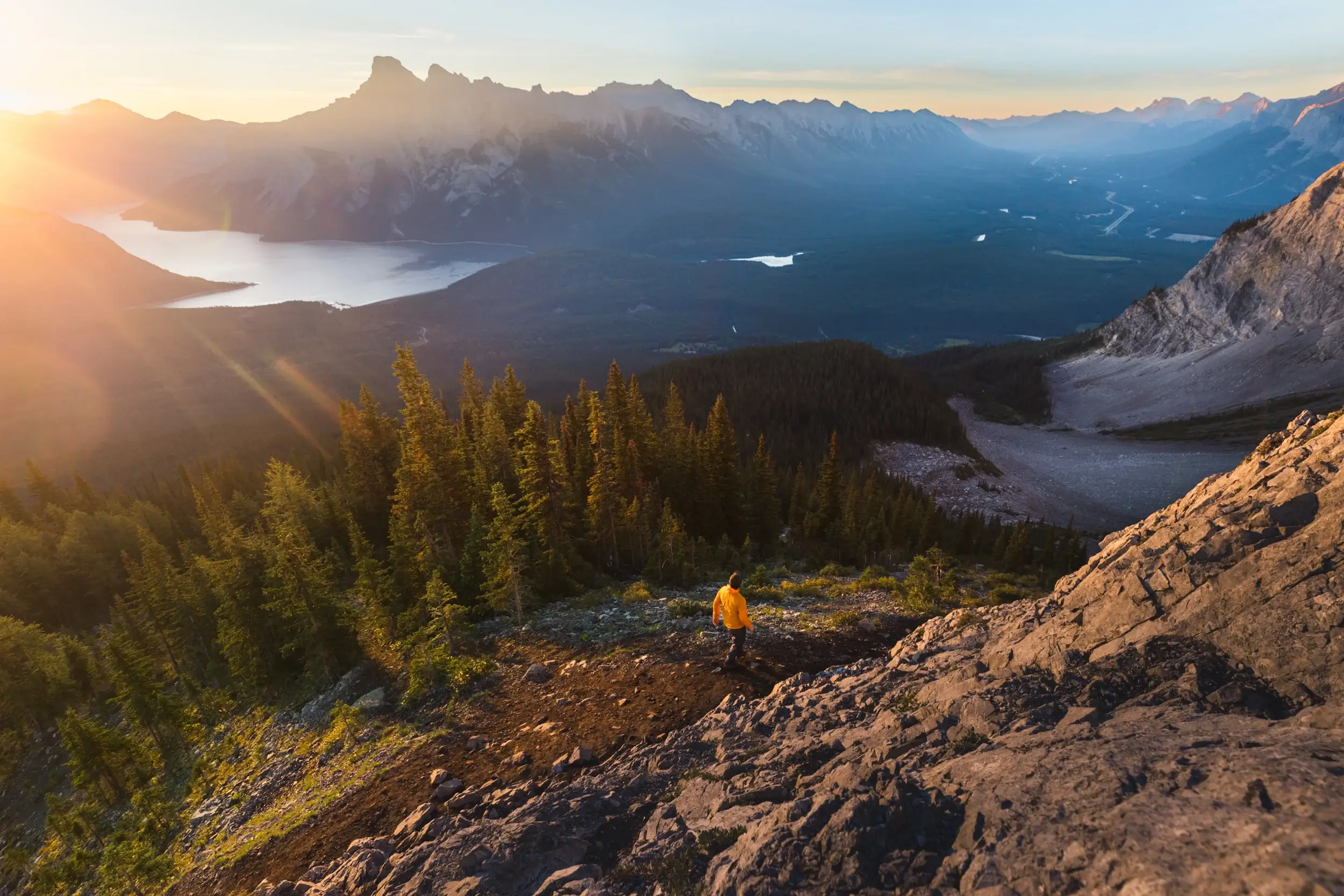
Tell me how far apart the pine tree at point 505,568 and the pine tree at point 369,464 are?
20419mm

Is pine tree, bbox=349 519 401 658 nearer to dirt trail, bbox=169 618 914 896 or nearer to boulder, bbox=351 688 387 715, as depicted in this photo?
boulder, bbox=351 688 387 715

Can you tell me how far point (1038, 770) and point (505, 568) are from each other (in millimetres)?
17842

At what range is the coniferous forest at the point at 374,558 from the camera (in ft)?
70.0

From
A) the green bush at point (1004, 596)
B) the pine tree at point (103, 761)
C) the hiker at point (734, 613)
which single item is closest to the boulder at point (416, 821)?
the hiker at point (734, 613)

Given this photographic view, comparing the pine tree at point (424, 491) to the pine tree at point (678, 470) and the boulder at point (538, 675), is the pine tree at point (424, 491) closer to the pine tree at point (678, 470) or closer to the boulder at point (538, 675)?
the boulder at point (538, 675)

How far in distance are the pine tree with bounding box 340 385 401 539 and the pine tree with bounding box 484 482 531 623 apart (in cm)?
2042

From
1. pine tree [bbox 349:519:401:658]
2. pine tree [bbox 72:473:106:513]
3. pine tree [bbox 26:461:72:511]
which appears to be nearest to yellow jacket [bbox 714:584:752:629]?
pine tree [bbox 349:519:401:658]

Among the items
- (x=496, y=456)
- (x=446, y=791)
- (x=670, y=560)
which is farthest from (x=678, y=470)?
(x=446, y=791)

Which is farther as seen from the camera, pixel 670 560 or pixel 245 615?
pixel 670 560

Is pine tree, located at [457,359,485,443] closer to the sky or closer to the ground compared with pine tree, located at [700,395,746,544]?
closer to the sky

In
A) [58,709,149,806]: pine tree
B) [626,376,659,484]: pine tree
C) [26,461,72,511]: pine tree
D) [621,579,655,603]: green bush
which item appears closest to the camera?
[58,709,149,806]: pine tree

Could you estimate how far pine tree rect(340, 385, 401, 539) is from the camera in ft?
130

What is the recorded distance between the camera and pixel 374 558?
1137 inches

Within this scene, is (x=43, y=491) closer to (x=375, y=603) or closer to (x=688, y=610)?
(x=375, y=603)
